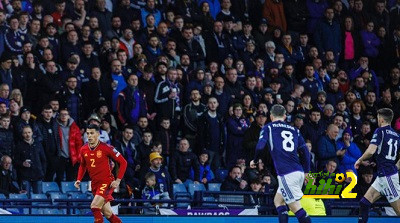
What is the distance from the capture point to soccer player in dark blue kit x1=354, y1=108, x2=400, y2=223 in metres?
18.3

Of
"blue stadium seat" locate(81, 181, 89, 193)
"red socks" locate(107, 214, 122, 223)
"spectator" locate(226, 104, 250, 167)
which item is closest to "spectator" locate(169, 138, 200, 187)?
"spectator" locate(226, 104, 250, 167)

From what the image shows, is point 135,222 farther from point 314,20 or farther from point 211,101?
point 314,20

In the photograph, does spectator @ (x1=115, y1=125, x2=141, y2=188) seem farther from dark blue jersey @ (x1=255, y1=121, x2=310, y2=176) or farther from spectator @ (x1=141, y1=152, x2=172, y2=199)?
dark blue jersey @ (x1=255, y1=121, x2=310, y2=176)

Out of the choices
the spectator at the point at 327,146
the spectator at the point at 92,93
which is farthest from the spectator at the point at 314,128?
the spectator at the point at 92,93

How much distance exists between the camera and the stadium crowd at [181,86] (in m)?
21.7

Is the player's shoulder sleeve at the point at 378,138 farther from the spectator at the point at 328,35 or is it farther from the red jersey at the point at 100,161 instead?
the spectator at the point at 328,35

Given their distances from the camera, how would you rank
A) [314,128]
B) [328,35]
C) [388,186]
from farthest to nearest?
[328,35]
[314,128]
[388,186]

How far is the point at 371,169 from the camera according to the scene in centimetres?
2414

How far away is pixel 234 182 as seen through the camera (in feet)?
73.0

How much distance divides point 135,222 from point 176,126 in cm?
518

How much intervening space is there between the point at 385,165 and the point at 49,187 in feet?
20.2

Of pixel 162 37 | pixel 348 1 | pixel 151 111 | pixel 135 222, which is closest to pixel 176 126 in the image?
pixel 151 111

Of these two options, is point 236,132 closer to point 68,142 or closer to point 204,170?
point 204,170

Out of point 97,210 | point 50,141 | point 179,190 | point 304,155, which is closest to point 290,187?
point 304,155
